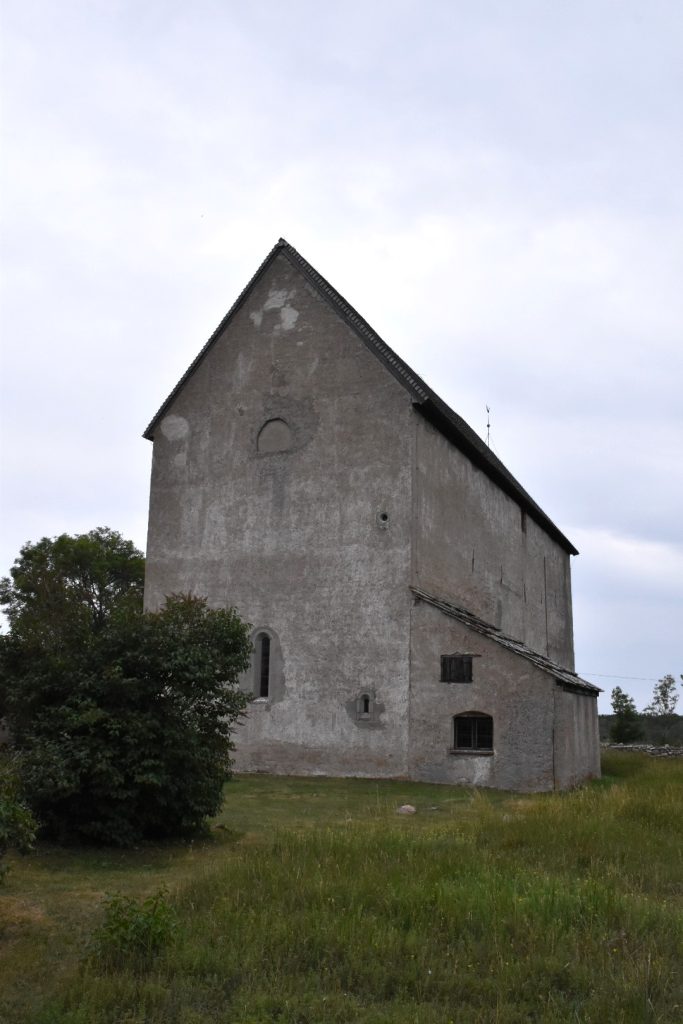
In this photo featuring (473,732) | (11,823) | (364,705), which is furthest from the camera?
→ (364,705)

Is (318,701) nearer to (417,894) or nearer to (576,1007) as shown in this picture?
(417,894)

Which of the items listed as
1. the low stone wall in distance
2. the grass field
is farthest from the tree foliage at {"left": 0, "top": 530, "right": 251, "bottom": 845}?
the low stone wall in distance

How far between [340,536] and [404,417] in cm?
330

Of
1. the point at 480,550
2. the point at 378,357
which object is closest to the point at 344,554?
the point at 378,357

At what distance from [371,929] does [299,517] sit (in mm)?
15646

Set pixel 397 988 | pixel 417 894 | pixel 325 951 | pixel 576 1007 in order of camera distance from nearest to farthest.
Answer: pixel 576 1007
pixel 397 988
pixel 325 951
pixel 417 894

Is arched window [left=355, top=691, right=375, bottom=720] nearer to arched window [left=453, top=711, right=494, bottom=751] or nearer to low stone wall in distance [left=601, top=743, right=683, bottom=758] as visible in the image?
arched window [left=453, top=711, right=494, bottom=751]

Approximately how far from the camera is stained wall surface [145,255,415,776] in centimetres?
2061

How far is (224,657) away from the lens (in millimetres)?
12742

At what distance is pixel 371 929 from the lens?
7090 mm

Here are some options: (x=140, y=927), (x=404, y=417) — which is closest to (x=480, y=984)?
(x=140, y=927)

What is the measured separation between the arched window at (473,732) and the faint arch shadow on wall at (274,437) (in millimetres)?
8311

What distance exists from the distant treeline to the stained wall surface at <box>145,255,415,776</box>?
100 feet

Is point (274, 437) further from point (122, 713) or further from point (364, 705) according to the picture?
point (122, 713)
